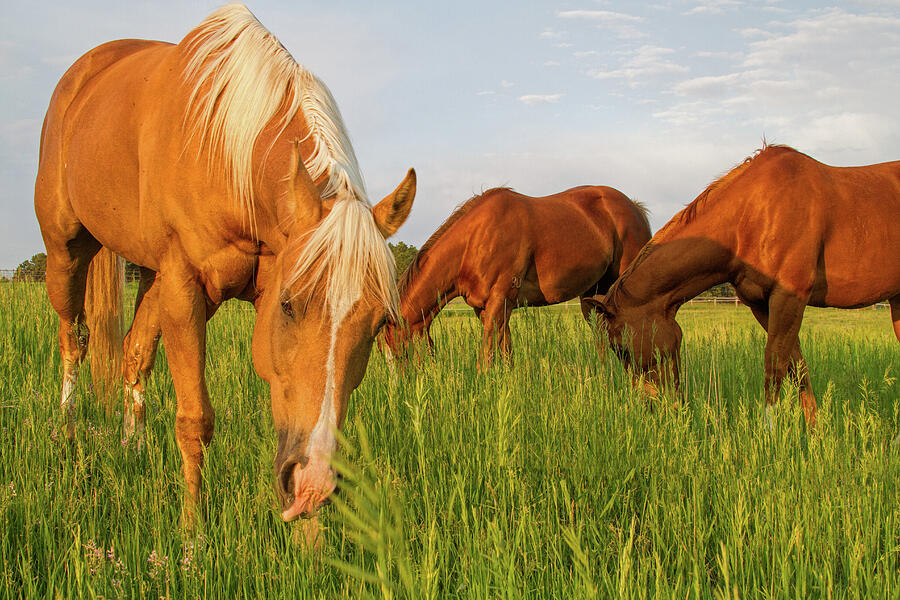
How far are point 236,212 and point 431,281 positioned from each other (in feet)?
15.8

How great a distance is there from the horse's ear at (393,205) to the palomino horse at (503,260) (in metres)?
4.45

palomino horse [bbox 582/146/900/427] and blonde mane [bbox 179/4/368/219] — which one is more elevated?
blonde mane [bbox 179/4/368/219]

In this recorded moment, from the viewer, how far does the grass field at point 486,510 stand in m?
1.99

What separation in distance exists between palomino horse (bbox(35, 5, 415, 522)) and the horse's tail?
0.79 feet

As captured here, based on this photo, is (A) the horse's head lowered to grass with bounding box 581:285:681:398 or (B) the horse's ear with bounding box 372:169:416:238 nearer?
(B) the horse's ear with bounding box 372:169:416:238

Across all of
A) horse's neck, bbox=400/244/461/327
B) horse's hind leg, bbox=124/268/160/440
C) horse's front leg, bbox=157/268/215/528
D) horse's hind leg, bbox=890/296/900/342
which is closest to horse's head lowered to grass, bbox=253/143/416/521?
horse's front leg, bbox=157/268/215/528

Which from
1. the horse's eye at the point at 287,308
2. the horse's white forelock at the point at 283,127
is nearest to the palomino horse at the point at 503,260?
the horse's white forelock at the point at 283,127

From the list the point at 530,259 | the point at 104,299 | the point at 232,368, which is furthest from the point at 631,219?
the point at 104,299

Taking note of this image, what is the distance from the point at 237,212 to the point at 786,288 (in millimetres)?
4443

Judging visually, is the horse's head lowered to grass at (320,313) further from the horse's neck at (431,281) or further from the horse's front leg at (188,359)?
the horse's neck at (431,281)

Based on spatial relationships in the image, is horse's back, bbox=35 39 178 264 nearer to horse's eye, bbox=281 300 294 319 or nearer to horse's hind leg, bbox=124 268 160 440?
horse's hind leg, bbox=124 268 160 440

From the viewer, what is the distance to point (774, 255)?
5094mm

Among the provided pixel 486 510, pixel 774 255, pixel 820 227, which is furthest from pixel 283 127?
pixel 820 227

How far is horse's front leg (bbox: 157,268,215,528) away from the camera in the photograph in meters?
2.92
